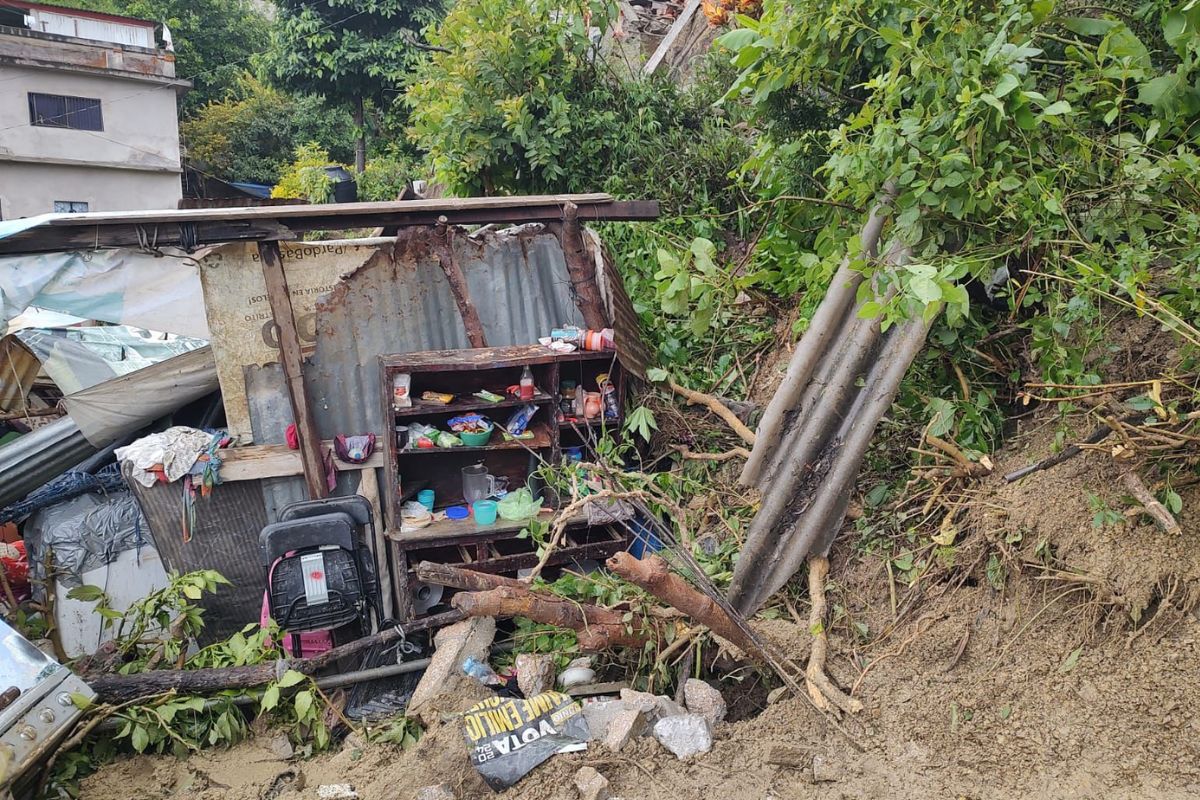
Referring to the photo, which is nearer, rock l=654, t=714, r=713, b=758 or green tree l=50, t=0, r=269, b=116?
rock l=654, t=714, r=713, b=758

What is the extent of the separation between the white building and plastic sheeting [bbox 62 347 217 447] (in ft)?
52.6

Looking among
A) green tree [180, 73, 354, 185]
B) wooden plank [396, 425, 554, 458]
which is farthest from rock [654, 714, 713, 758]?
green tree [180, 73, 354, 185]

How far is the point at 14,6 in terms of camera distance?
17766mm

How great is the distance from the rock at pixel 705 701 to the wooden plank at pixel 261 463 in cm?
310

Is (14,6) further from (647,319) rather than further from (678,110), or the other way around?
(647,319)

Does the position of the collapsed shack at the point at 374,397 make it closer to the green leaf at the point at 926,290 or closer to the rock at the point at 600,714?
the rock at the point at 600,714

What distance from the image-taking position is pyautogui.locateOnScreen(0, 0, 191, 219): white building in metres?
17.6

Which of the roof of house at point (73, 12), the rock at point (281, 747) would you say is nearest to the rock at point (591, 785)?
the rock at point (281, 747)

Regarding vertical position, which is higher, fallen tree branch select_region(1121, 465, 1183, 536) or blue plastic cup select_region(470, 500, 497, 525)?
fallen tree branch select_region(1121, 465, 1183, 536)

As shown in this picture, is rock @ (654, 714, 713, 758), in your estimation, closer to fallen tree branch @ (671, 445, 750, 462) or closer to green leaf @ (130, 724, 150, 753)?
fallen tree branch @ (671, 445, 750, 462)

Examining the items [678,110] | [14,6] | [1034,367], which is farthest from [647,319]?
[14,6]

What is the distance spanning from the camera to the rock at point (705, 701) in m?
3.30

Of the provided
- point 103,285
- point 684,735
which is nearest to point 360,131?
point 103,285

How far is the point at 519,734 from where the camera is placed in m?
3.06
